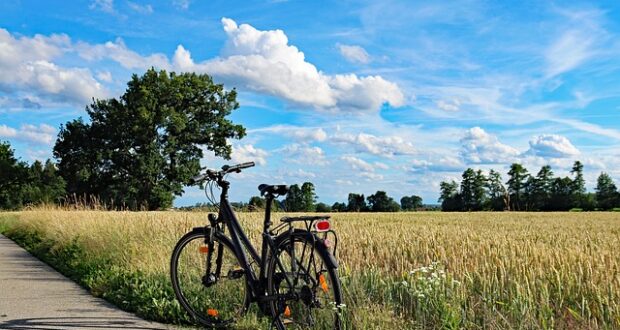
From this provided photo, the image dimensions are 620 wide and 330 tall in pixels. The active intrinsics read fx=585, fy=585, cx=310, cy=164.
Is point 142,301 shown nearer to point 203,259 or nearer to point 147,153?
point 203,259

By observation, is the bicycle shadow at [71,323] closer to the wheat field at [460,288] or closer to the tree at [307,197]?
the wheat field at [460,288]

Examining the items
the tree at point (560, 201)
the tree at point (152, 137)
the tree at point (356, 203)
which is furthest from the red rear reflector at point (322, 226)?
the tree at point (560, 201)

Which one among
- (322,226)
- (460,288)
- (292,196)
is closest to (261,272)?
(322,226)

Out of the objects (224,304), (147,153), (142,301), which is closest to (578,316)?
(224,304)

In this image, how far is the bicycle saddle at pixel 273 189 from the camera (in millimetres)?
5148

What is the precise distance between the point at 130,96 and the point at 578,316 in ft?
152

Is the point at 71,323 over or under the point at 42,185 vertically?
under

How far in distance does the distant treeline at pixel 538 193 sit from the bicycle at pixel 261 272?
52673 millimetres

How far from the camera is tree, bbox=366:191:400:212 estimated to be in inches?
2472

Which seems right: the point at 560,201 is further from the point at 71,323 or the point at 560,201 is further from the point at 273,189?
the point at 71,323

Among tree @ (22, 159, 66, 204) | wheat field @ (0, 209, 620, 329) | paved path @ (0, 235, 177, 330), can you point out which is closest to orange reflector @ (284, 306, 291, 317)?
wheat field @ (0, 209, 620, 329)

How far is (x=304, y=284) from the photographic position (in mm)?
4891

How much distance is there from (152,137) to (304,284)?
43.5 m

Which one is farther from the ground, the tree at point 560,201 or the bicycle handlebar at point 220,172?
the tree at point 560,201
